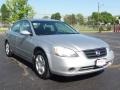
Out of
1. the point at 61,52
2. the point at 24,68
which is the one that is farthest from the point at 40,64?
the point at 24,68

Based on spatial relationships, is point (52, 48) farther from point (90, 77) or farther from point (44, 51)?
point (90, 77)

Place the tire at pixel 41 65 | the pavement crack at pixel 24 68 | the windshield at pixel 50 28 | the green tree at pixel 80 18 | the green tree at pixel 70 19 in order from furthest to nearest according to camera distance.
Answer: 1. the green tree at pixel 80 18
2. the green tree at pixel 70 19
3. the windshield at pixel 50 28
4. the pavement crack at pixel 24 68
5. the tire at pixel 41 65

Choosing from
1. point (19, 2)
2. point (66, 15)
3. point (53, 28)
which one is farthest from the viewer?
point (66, 15)

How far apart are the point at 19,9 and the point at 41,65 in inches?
1396

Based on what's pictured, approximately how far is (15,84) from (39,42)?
124 centimetres

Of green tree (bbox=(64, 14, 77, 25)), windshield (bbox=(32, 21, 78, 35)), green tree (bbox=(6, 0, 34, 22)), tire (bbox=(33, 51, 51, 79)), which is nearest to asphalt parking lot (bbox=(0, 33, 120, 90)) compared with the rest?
tire (bbox=(33, 51, 51, 79))

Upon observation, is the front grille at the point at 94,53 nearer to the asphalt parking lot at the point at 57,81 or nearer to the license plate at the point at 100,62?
the license plate at the point at 100,62

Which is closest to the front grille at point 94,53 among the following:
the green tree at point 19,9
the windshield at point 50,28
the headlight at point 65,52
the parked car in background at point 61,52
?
the parked car in background at point 61,52

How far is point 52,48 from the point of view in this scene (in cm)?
636

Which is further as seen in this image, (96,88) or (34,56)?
(34,56)

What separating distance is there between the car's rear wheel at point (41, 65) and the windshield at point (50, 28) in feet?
2.70

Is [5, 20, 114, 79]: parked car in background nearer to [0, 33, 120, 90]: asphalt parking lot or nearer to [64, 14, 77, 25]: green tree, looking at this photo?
[0, 33, 120, 90]: asphalt parking lot

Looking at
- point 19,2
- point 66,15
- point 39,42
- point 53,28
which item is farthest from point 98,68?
point 66,15

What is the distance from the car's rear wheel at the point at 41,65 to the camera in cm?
659
